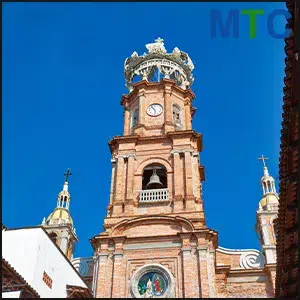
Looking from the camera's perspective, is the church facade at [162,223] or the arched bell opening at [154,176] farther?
the arched bell opening at [154,176]

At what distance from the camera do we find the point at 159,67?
33.2 m

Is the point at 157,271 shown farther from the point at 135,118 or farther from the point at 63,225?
the point at 63,225

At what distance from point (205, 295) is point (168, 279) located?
1.95 meters

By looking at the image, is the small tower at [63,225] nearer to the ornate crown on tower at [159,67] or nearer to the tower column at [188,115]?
the ornate crown on tower at [159,67]

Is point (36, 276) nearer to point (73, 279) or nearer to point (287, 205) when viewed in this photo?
point (73, 279)

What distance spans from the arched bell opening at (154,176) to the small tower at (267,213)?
535 inches

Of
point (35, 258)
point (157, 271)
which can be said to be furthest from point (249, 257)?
point (35, 258)

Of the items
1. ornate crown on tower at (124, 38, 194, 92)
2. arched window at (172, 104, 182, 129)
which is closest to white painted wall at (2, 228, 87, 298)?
arched window at (172, 104, 182, 129)

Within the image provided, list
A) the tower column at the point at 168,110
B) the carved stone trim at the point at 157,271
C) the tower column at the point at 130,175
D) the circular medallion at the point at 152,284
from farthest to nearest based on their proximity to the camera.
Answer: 1. the tower column at the point at 168,110
2. the tower column at the point at 130,175
3. the circular medallion at the point at 152,284
4. the carved stone trim at the point at 157,271

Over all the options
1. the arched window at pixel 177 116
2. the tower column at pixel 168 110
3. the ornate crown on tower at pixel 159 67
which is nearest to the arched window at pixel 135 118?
the tower column at pixel 168 110

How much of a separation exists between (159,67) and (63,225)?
56.8 ft

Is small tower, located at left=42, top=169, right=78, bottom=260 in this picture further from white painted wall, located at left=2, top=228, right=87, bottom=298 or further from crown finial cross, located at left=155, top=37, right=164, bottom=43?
white painted wall, located at left=2, top=228, right=87, bottom=298

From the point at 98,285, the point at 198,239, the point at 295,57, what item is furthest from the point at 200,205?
the point at 295,57

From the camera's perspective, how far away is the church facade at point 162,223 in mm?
22266
